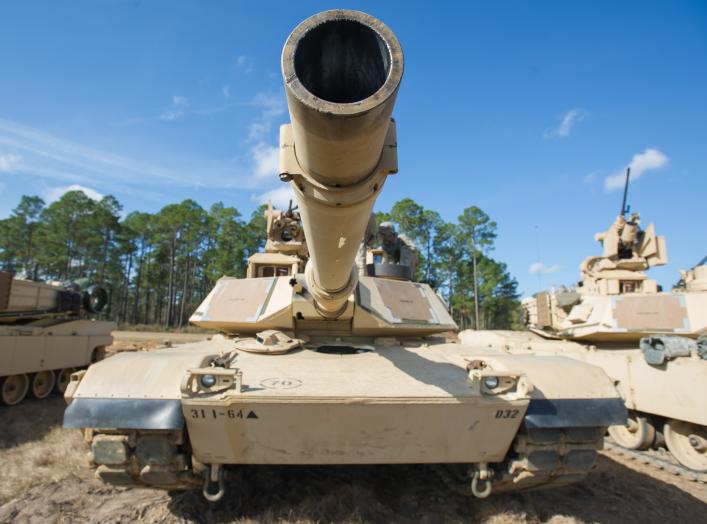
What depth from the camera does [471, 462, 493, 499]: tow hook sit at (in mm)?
4262

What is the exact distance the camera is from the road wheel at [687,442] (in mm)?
7246

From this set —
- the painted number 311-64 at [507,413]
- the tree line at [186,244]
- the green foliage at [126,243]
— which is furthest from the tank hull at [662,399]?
the green foliage at [126,243]

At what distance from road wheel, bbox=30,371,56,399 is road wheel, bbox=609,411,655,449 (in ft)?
41.2

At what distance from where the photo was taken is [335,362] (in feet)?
15.5

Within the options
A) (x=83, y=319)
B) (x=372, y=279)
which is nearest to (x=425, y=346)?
(x=372, y=279)

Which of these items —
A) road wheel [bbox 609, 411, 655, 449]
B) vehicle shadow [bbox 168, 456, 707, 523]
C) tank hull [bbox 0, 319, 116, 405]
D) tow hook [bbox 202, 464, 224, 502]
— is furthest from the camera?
tank hull [bbox 0, 319, 116, 405]

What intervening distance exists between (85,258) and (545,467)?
1915 inches

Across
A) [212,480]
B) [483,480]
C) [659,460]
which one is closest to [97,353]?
[212,480]

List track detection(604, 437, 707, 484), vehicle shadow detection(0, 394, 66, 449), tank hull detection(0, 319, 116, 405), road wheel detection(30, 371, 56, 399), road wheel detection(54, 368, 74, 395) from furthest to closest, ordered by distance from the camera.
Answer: road wheel detection(54, 368, 74, 395)
road wheel detection(30, 371, 56, 399)
tank hull detection(0, 319, 116, 405)
vehicle shadow detection(0, 394, 66, 449)
track detection(604, 437, 707, 484)

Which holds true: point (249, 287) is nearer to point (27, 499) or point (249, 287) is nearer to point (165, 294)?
point (27, 499)

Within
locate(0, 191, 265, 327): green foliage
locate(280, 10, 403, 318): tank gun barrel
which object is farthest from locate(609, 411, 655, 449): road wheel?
locate(0, 191, 265, 327): green foliage

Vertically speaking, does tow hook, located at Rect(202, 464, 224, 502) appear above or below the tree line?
below

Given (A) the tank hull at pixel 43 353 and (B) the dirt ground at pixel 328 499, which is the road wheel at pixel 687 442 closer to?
(B) the dirt ground at pixel 328 499

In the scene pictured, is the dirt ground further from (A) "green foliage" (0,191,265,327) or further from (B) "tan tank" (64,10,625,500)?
(A) "green foliage" (0,191,265,327)
